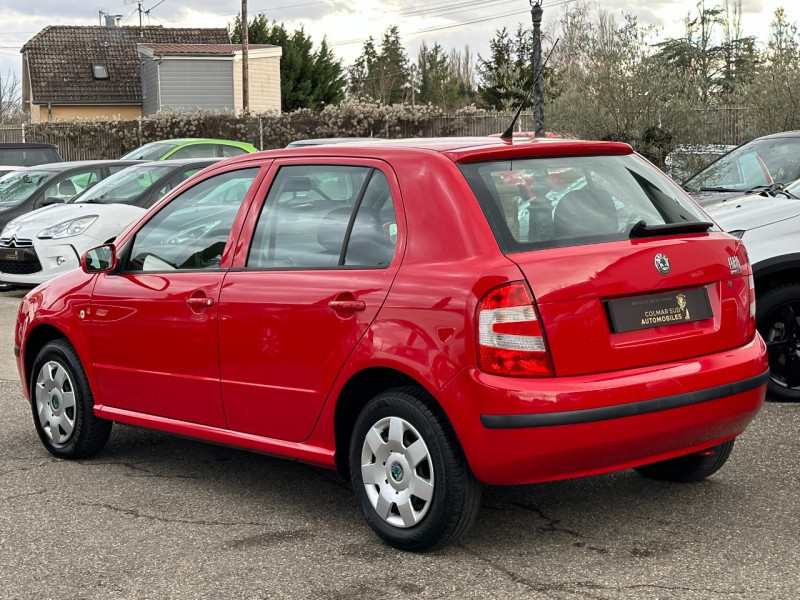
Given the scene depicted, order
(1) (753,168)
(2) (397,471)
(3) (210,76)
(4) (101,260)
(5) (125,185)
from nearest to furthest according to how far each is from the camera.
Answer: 1. (2) (397,471)
2. (4) (101,260)
3. (1) (753,168)
4. (5) (125,185)
5. (3) (210,76)

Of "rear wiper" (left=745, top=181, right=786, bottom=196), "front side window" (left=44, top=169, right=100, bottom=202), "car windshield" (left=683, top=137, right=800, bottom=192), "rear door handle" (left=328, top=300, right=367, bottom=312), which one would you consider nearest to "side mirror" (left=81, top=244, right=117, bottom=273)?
"rear door handle" (left=328, top=300, right=367, bottom=312)

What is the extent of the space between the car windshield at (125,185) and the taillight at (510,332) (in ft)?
35.4

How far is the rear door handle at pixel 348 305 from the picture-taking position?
4707mm

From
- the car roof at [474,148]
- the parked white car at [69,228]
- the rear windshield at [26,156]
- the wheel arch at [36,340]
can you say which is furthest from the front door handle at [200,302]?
the rear windshield at [26,156]

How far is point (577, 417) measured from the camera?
14.1ft

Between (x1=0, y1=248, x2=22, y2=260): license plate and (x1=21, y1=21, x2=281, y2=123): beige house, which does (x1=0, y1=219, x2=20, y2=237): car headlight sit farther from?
(x1=21, y1=21, x2=281, y2=123): beige house

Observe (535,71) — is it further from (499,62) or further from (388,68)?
(388,68)

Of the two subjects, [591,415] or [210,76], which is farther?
[210,76]

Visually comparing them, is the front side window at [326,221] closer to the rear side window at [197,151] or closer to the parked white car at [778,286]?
the parked white car at [778,286]

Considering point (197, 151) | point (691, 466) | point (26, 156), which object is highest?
point (197, 151)

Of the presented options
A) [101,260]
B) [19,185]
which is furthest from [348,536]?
[19,185]

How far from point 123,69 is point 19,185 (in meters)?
46.1

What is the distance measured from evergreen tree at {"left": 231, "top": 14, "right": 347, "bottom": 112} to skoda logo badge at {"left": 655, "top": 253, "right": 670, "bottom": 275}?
56085 millimetres

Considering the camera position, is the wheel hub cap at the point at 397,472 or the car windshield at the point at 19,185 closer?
the wheel hub cap at the point at 397,472
